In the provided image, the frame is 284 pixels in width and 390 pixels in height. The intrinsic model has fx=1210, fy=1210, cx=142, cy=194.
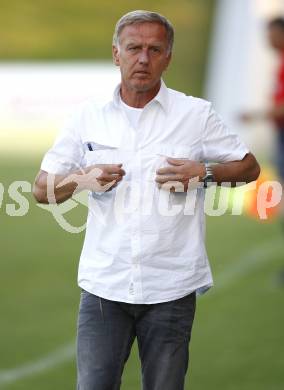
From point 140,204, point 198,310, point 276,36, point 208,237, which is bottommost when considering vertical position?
point 198,310

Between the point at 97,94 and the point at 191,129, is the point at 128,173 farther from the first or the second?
the point at 97,94

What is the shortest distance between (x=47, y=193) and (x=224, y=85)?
18577 millimetres

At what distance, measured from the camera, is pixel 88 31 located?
3600 centimetres

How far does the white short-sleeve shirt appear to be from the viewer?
17.1ft

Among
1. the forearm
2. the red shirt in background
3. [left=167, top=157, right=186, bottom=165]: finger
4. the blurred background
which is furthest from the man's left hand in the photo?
the red shirt in background

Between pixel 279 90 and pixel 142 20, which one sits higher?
pixel 142 20

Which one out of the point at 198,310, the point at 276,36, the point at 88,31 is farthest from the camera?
the point at 88,31

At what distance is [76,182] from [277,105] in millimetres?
6381

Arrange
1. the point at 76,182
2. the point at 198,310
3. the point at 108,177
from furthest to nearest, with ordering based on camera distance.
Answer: the point at 198,310
the point at 76,182
the point at 108,177

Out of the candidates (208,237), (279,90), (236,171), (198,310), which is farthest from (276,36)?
(236,171)

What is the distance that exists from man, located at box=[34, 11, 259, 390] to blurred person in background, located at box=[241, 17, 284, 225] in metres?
5.62

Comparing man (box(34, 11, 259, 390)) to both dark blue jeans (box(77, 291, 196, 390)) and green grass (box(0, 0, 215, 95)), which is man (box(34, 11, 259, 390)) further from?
green grass (box(0, 0, 215, 95))

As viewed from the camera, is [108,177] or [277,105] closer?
[108,177]

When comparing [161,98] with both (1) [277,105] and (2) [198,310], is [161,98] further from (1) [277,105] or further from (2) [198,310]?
(1) [277,105]
